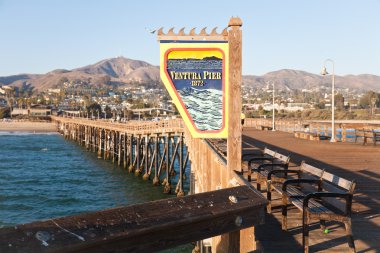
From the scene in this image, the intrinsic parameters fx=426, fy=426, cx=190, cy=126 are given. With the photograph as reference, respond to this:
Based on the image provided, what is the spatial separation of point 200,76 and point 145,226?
13.2 ft

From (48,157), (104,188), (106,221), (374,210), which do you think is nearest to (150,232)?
(106,221)

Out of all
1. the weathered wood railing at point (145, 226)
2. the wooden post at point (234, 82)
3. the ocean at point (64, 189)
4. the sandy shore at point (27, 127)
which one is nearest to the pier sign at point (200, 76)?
the wooden post at point (234, 82)

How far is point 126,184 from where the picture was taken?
93.1 ft

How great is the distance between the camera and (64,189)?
28500 millimetres

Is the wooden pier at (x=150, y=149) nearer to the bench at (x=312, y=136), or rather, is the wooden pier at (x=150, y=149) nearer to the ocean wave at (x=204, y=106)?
the bench at (x=312, y=136)

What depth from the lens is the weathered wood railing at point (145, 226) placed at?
189 centimetres

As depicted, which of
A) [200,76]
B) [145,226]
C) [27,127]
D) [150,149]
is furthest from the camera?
[27,127]

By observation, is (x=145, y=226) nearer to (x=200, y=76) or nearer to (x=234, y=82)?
(x=234, y=82)

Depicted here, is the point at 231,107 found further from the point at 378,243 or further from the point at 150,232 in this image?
the point at 150,232

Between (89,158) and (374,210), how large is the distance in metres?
41.6

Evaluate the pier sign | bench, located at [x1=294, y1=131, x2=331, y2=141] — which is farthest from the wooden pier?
the pier sign

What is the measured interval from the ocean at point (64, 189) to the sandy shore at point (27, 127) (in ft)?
247

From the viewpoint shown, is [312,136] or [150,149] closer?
[312,136]

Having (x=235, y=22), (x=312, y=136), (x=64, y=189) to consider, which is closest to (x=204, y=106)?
(x=235, y=22)
